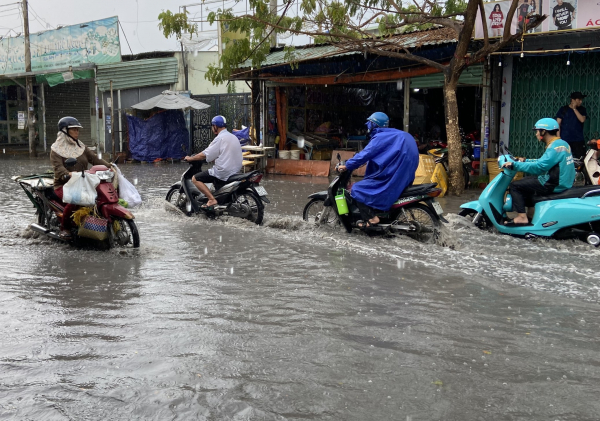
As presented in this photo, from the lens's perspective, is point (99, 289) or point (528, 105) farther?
point (528, 105)

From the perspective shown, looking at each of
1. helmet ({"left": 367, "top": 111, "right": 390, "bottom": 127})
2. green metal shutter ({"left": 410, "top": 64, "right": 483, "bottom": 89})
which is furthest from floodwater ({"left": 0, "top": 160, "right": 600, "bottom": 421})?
green metal shutter ({"left": 410, "top": 64, "right": 483, "bottom": 89})

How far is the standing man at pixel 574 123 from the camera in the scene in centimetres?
1160

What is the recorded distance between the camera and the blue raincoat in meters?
7.74

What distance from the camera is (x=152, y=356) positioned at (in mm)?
3877

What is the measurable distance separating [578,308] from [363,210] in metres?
3.45

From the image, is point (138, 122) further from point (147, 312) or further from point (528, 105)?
point (147, 312)

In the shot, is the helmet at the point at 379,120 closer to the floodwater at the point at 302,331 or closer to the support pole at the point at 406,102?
the floodwater at the point at 302,331

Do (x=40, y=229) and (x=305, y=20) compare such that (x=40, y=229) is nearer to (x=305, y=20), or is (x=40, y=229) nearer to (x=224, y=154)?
(x=224, y=154)

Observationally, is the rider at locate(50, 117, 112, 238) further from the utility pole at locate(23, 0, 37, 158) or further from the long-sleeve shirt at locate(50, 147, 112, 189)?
the utility pole at locate(23, 0, 37, 158)

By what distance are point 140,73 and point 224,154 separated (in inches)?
669

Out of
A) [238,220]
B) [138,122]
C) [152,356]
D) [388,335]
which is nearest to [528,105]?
[238,220]

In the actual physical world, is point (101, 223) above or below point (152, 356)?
above

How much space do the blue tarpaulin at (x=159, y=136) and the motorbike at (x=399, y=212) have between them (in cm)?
1630

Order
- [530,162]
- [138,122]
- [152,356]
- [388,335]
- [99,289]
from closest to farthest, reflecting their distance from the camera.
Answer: [152,356] → [388,335] → [99,289] → [530,162] → [138,122]
